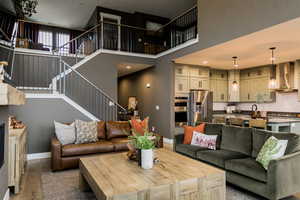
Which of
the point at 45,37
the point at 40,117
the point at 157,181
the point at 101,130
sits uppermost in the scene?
the point at 45,37

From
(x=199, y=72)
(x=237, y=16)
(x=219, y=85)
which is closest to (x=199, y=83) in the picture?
(x=199, y=72)

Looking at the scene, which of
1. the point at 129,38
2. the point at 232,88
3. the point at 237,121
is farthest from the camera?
the point at 129,38

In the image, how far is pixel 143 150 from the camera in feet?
7.47

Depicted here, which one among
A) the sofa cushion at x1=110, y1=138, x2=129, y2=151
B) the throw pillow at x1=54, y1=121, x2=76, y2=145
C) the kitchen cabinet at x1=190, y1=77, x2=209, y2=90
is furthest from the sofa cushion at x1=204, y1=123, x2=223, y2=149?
the kitchen cabinet at x1=190, y1=77, x2=209, y2=90

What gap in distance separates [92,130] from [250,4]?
4259 mm

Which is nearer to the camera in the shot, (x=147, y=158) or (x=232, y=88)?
→ (x=147, y=158)

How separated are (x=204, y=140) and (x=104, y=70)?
4.13 m

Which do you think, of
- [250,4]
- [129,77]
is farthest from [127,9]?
[250,4]

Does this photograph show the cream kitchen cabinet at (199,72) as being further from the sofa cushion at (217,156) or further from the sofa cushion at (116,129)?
the sofa cushion at (217,156)

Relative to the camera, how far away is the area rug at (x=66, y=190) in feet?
8.52

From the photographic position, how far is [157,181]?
1.91 m

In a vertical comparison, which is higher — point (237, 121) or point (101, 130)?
point (237, 121)

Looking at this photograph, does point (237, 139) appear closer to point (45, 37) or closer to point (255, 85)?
point (255, 85)

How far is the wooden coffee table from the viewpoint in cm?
176
